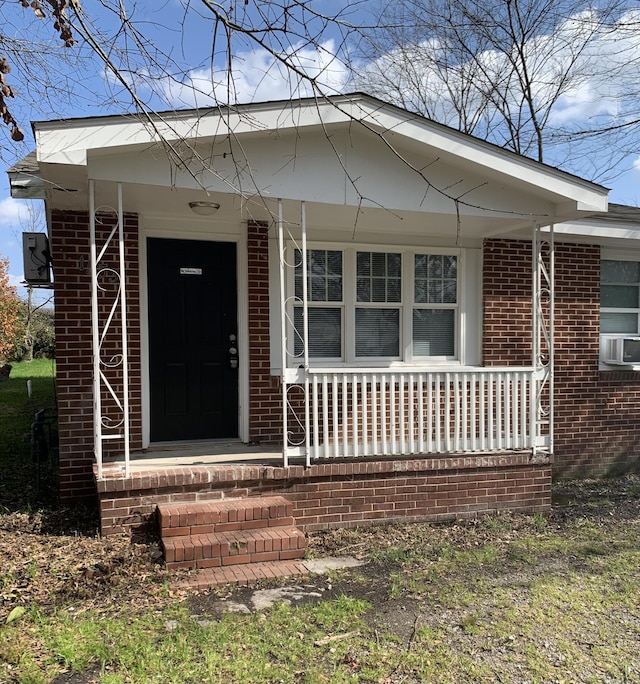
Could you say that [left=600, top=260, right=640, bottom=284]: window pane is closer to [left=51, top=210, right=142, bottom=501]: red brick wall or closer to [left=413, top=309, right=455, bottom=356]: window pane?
[left=413, top=309, right=455, bottom=356]: window pane

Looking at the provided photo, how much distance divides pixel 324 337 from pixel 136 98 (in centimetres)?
361

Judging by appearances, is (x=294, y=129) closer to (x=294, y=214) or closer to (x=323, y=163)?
(x=323, y=163)

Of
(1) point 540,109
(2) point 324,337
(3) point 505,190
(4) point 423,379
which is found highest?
(1) point 540,109

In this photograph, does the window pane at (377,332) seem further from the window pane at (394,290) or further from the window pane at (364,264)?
the window pane at (364,264)

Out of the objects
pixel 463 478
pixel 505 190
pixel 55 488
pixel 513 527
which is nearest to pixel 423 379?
pixel 463 478

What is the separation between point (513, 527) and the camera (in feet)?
17.7

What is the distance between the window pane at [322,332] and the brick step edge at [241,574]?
2.66m

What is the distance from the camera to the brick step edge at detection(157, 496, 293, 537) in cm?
438

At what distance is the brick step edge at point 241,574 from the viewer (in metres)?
3.94

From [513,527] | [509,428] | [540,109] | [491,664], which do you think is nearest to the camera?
[491,664]

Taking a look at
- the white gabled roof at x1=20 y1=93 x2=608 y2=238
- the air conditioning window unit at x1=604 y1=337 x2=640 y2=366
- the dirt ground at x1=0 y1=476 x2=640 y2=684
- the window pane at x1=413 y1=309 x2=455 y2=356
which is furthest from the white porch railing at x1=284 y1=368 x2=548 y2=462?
the air conditioning window unit at x1=604 y1=337 x2=640 y2=366

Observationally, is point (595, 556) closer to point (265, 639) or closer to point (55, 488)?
point (265, 639)

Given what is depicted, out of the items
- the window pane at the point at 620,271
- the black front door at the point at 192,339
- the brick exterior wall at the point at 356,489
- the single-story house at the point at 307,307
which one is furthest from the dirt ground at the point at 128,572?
the window pane at the point at 620,271

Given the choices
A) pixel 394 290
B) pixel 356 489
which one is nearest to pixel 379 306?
pixel 394 290
